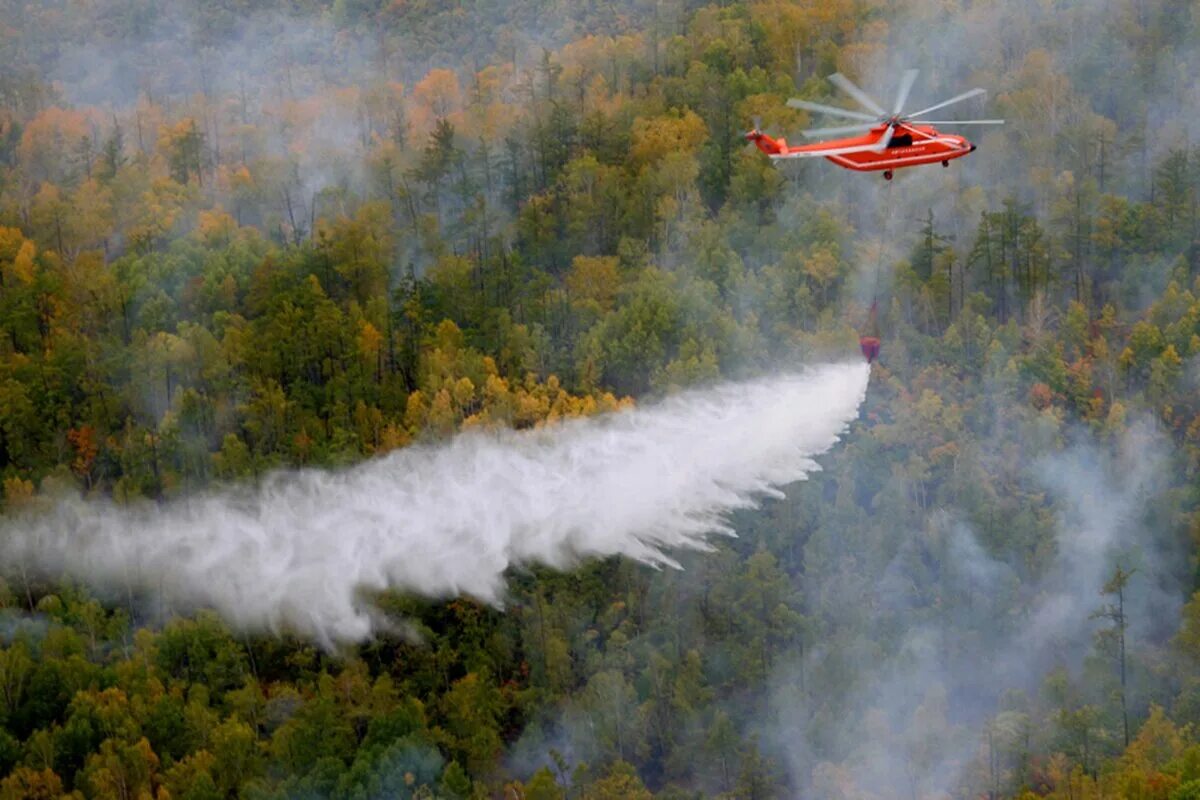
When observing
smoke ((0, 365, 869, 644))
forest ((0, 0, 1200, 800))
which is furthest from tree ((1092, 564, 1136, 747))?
smoke ((0, 365, 869, 644))

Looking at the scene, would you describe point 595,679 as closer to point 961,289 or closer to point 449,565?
point 449,565

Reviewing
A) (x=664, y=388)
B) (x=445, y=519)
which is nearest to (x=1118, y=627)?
(x=664, y=388)

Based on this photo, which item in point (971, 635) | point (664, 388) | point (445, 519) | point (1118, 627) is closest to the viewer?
point (445, 519)

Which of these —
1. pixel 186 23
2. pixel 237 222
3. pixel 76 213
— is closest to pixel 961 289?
pixel 237 222

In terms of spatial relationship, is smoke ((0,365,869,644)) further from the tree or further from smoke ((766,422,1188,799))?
the tree

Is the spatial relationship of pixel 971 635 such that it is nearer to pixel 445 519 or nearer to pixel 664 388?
pixel 664 388

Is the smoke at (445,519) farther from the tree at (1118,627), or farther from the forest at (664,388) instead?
the tree at (1118,627)
